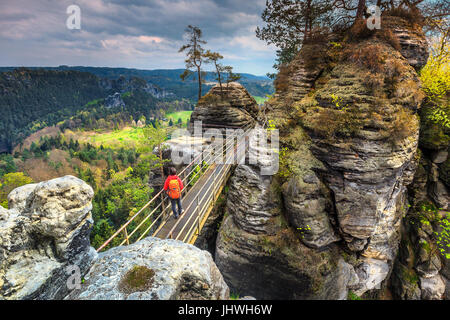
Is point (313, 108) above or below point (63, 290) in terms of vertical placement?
above

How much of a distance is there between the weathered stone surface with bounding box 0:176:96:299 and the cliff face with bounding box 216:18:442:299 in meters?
6.42

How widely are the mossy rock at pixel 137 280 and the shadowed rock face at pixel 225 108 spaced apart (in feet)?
53.5

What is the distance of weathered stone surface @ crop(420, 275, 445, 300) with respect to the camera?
984cm

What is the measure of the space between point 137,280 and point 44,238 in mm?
1730

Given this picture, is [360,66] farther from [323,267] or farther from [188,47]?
[188,47]

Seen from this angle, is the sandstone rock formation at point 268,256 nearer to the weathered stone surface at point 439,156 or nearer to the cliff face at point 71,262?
the cliff face at point 71,262

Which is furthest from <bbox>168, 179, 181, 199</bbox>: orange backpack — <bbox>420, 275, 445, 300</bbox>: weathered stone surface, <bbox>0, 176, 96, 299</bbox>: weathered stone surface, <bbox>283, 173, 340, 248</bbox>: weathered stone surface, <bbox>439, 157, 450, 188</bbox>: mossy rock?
<bbox>420, 275, 445, 300</bbox>: weathered stone surface

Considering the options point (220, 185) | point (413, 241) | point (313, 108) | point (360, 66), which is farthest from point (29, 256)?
point (413, 241)

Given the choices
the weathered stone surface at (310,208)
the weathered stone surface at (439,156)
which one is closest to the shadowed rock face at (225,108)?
the weathered stone surface at (310,208)

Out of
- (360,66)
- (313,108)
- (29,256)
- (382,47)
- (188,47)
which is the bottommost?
(29,256)

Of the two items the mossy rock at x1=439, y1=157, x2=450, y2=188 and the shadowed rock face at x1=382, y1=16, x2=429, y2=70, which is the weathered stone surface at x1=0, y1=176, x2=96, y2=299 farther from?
the mossy rock at x1=439, y1=157, x2=450, y2=188
